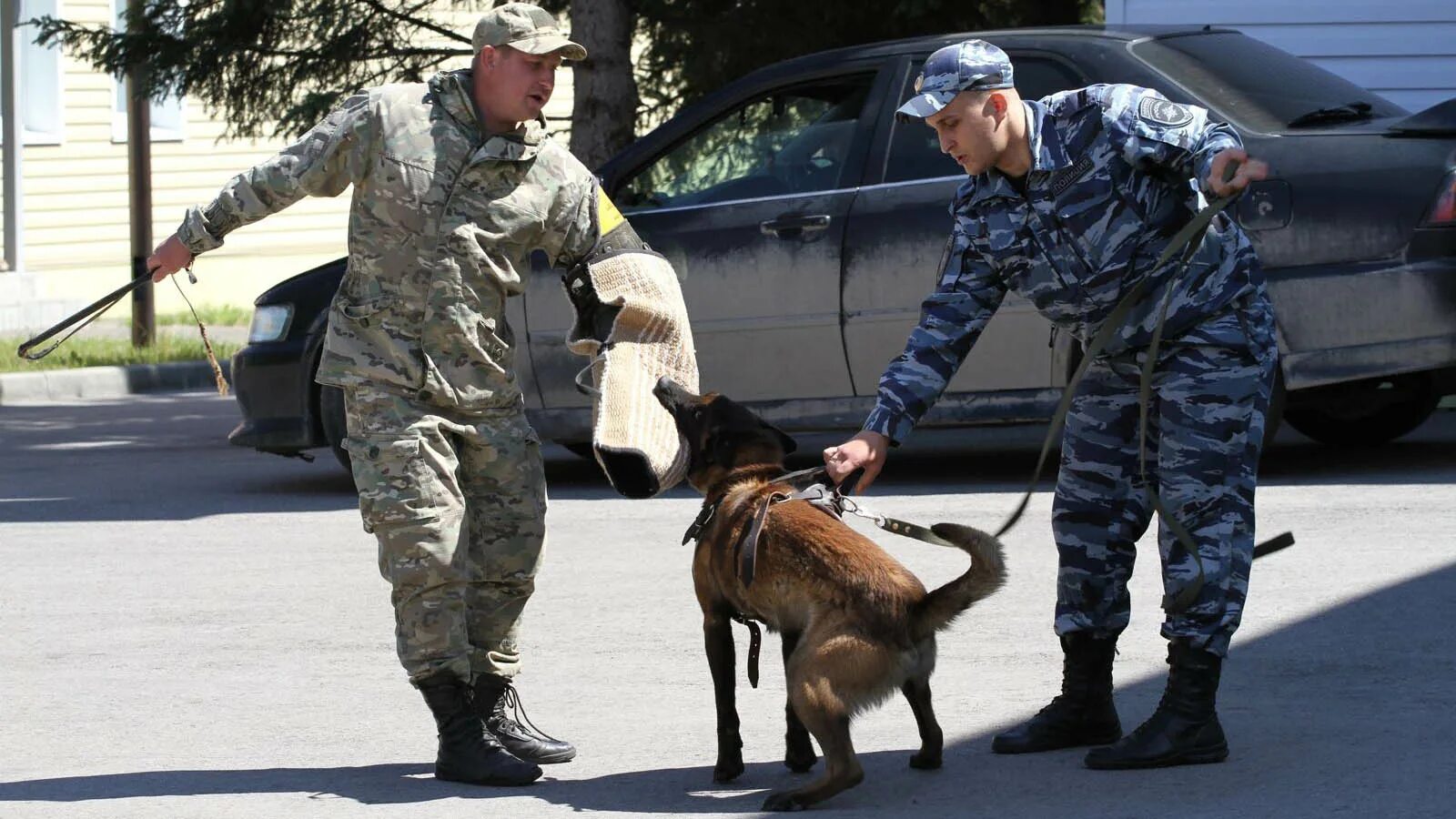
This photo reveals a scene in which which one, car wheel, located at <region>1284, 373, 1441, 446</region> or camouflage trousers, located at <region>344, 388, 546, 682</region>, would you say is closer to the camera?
camouflage trousers, located at <region>344, 388, 546, 682</region>

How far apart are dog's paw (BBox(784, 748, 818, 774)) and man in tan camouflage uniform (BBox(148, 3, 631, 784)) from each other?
60cm

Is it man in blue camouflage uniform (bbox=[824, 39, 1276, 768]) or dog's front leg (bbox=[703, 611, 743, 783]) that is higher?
man in blue camouflage uniform (bbox=[824, 39, 1276, 768])

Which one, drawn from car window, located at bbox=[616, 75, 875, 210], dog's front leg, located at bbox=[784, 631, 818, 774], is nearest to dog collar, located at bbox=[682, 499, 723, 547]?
dog's front leg, located at bbox=[784, 631, 818, 774]

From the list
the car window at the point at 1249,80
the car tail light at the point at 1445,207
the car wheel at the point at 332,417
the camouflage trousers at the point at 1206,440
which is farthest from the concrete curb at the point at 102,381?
the camouflage trousers at the point at 1206,440

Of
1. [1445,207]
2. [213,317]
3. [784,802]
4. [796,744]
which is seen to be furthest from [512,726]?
[213,317]

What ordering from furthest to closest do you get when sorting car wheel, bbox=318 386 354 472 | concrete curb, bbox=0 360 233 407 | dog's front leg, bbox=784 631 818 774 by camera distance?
concrete curb, bbox=0 360 233 407 < car wheel, bbox=318 386 354 472 < dog's front leg, bbox=784 631 818 774

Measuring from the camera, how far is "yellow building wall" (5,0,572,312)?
2189 cm

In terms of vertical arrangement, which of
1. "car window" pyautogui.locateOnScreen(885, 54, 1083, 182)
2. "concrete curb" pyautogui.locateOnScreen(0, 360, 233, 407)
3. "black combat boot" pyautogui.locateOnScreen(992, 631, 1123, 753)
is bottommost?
"concrete curb" pyautogui.locateOnScreen(0, 360, 233, 407)

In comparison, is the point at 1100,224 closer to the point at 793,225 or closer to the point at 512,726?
the point at 512,726

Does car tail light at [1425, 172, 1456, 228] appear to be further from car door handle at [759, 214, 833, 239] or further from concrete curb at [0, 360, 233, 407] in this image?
concrete curb at [0, 360, 233, 407]

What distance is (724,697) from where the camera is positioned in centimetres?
472

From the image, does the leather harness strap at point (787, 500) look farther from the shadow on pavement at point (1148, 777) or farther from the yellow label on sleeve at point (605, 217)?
the yellow label on sleeve at point (605, 217)

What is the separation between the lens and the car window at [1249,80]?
8328 mm

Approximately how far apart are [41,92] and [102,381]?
7622 millimetres
